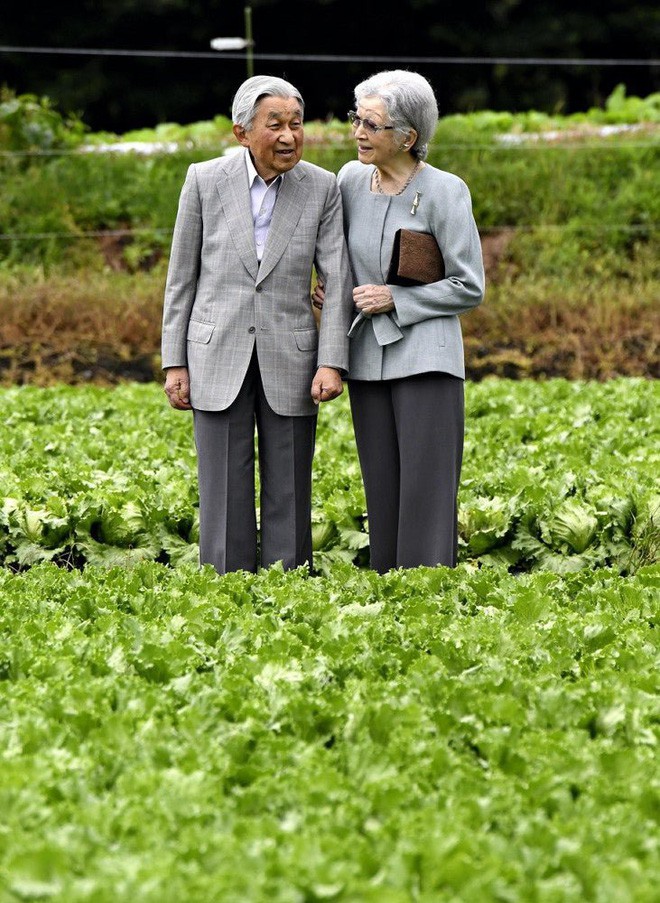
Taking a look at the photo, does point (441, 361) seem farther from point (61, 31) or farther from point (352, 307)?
point (61, 31)

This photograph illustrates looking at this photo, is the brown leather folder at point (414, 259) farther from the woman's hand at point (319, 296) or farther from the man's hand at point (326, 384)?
the man's hand at point (326, 384)

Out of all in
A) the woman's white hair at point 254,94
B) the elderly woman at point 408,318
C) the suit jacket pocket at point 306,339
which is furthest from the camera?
the suit jacket pocket at point 306,339

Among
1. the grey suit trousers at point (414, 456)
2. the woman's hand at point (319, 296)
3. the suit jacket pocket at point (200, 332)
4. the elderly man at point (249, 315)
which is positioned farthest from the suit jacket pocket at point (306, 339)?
the suit jacket pocket at point (200, 332)

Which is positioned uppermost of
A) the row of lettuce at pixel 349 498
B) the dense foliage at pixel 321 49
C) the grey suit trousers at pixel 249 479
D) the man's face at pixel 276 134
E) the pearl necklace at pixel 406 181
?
the dense foliage at pixel 321 49

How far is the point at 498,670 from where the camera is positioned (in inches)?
160

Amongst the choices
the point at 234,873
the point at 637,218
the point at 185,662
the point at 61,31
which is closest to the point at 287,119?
the point at 185,662

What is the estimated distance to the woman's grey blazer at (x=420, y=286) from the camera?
541 cm

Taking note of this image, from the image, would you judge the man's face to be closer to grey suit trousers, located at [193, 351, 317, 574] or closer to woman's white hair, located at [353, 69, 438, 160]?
woman's white hair, located at [353, 69, 438, 160]

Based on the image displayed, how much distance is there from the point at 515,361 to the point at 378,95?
9.29m

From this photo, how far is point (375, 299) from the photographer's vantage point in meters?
5.44

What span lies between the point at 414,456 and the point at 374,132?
1.26m

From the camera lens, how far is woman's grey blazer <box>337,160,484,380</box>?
17.7 ft

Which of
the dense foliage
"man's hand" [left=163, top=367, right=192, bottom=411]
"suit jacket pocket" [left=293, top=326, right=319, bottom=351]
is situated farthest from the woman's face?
the dense foliage

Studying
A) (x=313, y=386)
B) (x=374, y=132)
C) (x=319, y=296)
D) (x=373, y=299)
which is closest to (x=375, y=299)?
(x=373, y=299)
